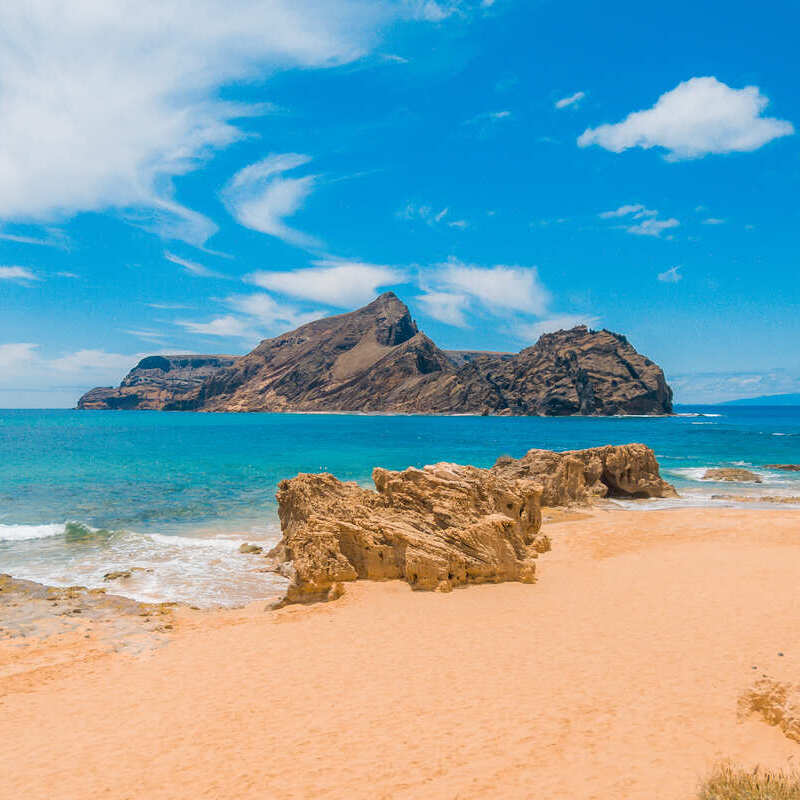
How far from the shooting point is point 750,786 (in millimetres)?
5410

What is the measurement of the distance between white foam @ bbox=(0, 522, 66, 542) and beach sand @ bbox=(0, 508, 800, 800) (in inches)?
458

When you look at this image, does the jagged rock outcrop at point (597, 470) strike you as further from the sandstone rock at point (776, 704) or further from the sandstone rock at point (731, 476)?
the sandstone rock at point (776, 704)

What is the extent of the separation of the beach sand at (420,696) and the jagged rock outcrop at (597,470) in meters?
13.4

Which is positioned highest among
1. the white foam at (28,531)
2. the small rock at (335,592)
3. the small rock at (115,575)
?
the small rock at (335,592)

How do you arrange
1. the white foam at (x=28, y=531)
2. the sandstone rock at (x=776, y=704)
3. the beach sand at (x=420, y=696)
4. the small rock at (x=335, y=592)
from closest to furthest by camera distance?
the beach sand at (x=420, y=696) < the sandstone rock at (x=776, y=704) < the small rock at (x=335, y=592) < the white foam at (x=28, y=531)

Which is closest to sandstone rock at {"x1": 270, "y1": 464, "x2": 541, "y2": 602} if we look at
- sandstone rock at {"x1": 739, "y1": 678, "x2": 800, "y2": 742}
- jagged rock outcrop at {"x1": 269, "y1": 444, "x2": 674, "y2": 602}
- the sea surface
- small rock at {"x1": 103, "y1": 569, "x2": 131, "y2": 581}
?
jagged rock outcrop at {"x1": 269, "y1": 444, "x2": 674, "y2": 602}

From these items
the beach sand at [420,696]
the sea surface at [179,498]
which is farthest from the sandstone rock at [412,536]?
the sea surface at [179,498]

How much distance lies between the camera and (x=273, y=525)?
76.8 ft

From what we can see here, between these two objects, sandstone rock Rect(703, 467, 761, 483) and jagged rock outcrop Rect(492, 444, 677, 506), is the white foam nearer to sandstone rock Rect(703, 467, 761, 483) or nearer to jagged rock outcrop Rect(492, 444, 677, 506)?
jagged rock outcrop Rect(492, 444, 677, 506)

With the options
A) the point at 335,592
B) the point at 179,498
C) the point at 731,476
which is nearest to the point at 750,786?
the point at 335,592

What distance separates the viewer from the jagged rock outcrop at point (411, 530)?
13359 millimetres

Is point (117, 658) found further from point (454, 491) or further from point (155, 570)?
point (454, 491)

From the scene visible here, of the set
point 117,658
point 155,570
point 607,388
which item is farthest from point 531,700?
point 607,388

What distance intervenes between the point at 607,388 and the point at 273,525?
6079 inches
